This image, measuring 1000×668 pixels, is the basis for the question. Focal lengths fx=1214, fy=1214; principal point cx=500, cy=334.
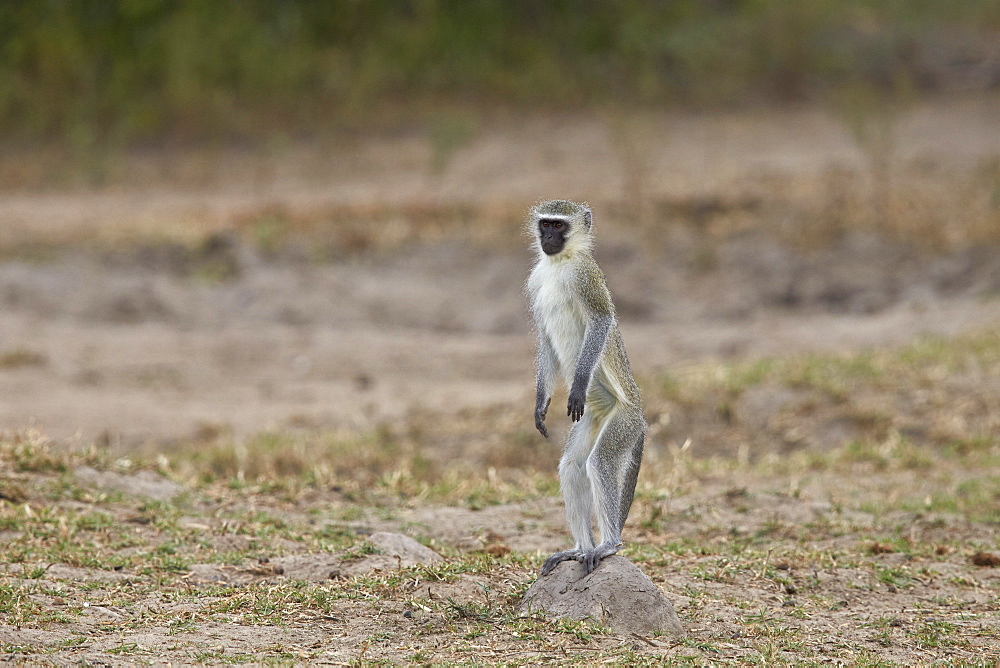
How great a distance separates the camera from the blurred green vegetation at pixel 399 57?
1797 cm

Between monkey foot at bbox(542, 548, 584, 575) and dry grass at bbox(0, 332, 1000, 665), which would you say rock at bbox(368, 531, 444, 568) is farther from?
monkey foot at bbox(542, 548, 584, 575)

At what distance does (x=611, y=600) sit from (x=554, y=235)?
1548mm

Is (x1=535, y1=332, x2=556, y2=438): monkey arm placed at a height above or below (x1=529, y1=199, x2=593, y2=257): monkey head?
below

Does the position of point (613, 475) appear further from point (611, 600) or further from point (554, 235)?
point (554, 235)

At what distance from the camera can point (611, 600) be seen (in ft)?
15.0

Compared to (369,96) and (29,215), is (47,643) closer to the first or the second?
(29,215)

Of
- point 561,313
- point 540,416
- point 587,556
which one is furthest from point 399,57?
point 587,556

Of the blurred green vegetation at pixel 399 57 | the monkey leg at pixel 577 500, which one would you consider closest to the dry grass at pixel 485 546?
the monkey leg at pixel 577 500

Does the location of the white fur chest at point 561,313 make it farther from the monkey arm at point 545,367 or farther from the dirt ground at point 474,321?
the dirt ground at point 474,321

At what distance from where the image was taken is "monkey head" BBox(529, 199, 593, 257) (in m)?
5.16

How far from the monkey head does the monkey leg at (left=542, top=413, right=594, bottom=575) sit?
861 mm

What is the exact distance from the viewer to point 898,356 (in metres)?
9.84

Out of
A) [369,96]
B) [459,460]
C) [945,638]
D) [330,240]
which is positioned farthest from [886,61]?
[945,638]

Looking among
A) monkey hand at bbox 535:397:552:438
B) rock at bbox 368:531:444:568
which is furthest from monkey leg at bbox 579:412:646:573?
rock at bbox 368:531:444:568
